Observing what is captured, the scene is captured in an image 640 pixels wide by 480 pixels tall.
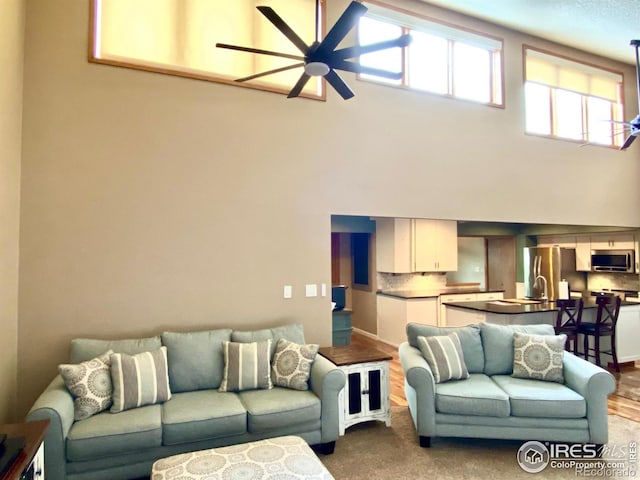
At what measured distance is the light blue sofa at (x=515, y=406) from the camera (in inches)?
115

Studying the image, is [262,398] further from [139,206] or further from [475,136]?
[475,136]

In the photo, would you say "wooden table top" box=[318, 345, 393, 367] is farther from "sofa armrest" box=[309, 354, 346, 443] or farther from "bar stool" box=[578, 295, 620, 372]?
"bar stool" box=[578, 295, 620, 372]

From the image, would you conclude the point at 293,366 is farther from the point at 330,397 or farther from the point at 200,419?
the point at 200,419

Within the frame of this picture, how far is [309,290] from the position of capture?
3947 mm

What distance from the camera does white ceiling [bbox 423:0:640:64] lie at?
4.33 meters

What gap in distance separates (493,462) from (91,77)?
4477 millimetres

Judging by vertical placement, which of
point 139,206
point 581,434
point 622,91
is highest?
point 622,91

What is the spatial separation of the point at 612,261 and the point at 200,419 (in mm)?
7198

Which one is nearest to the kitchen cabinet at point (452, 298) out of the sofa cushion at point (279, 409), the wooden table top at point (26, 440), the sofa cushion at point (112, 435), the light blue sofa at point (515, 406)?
the light blue sofa at point (515, 406)

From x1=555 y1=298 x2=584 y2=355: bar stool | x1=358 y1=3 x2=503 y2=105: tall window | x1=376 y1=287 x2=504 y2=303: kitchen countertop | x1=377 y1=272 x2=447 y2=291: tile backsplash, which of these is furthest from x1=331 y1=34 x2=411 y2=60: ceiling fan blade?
x1=377 y1=272 x2=447 y2=291: tile backsplash

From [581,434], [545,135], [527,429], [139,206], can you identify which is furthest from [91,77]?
[545,135]

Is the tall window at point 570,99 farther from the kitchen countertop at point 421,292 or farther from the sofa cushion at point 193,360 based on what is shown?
the sofa cushion at point 193,360

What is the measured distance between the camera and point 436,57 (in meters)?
4.78

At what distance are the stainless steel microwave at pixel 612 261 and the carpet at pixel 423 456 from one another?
3.90 m
